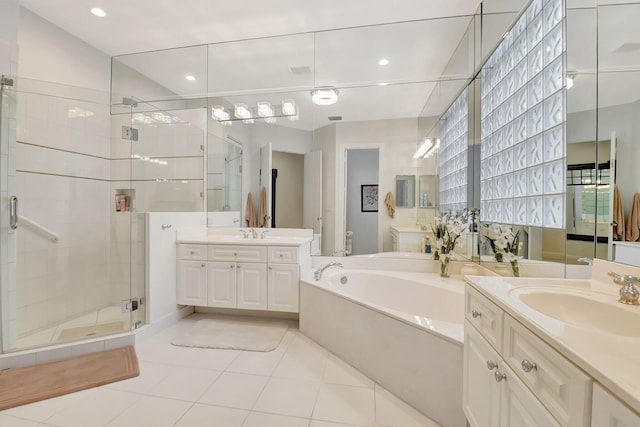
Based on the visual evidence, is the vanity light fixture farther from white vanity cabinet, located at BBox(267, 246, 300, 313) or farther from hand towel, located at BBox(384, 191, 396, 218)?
white vanity cabinet, located at BBox(267, 246, 300, 313)

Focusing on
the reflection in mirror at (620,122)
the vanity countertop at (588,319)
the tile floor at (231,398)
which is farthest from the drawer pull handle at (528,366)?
the tile floor at (231,398)

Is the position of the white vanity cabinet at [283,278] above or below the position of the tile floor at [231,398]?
above

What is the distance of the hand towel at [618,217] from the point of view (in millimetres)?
1083

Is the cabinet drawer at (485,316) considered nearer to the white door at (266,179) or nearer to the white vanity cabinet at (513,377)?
the white vanity cabinet at (513,377)

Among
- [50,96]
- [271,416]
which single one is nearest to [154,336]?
[271,416]

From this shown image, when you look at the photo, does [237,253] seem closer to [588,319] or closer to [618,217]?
[588,319]

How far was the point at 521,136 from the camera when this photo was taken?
166 centimetres

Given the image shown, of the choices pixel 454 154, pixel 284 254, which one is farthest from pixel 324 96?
pixel 284 254

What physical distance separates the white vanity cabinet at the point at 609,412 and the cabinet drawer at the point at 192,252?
2.75m

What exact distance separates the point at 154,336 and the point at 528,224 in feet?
10.1

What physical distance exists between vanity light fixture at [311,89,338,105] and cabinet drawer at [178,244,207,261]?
6.53 ft

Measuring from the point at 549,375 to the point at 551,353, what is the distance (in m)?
0.07

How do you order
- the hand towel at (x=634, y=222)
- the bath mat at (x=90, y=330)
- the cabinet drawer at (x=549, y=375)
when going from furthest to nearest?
the bath mat at (x=90, y=330) < the hand towel at (x=634, y=222) < the cabinet drawer at (x=549, y=375)

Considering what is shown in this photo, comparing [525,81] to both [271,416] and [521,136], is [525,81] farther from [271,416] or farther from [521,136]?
[271,416]
